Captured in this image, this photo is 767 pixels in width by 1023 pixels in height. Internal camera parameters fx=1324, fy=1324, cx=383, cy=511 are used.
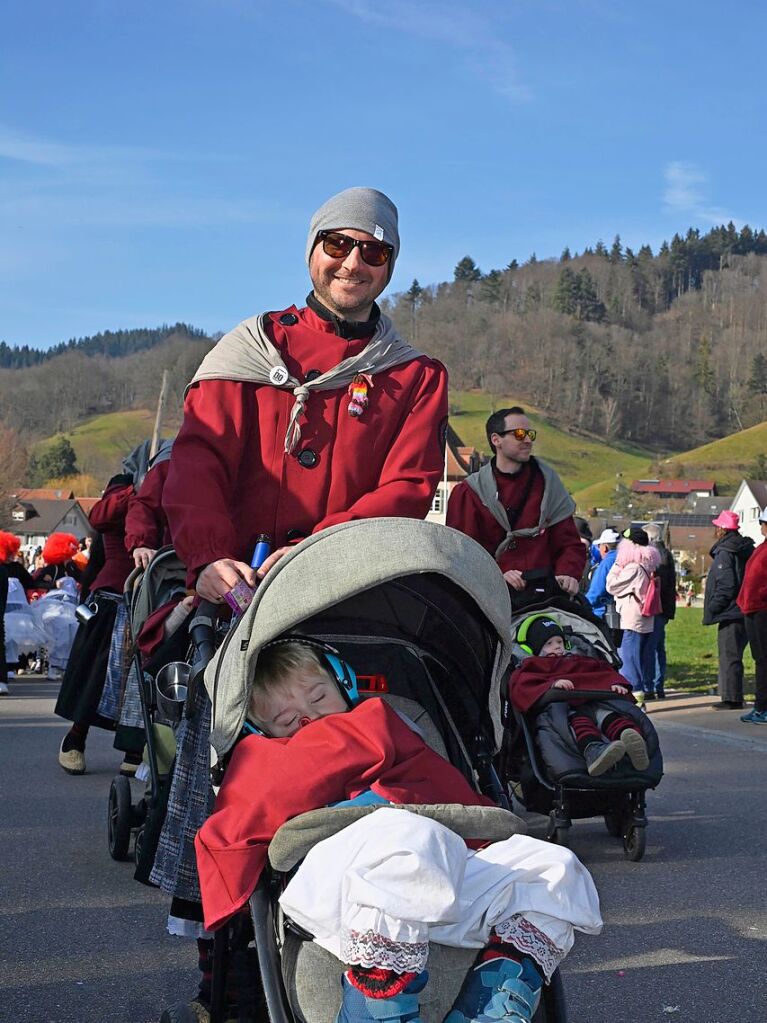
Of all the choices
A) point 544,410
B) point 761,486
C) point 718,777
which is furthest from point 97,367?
point 718,777

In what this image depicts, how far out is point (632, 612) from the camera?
50.1ft

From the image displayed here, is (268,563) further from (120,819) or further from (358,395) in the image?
(120,819)

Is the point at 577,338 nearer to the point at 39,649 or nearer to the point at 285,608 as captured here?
the point at 39,649

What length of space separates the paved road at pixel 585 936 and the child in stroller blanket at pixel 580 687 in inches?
23.2

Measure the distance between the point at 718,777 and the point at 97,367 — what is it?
5987 inches

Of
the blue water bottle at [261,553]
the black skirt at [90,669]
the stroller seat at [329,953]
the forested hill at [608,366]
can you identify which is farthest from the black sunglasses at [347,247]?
the forested hill at [608,366]

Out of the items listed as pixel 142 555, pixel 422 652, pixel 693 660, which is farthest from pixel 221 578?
pixel 693 660

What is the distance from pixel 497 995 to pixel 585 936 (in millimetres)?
2643

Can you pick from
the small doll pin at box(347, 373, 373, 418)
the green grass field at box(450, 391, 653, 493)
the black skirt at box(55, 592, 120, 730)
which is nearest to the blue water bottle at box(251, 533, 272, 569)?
the small doll pin at box(347, 373, 373, 418)

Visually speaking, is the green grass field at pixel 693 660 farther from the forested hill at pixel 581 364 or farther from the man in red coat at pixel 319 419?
the forested hill at pixel 581 364

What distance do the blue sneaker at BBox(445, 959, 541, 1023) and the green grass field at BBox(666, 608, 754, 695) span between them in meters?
14.4

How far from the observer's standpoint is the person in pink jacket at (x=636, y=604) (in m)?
15.3

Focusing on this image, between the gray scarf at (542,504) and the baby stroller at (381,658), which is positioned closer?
the baby stroller at (381,658)

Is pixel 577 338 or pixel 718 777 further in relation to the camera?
pixel 577 338
